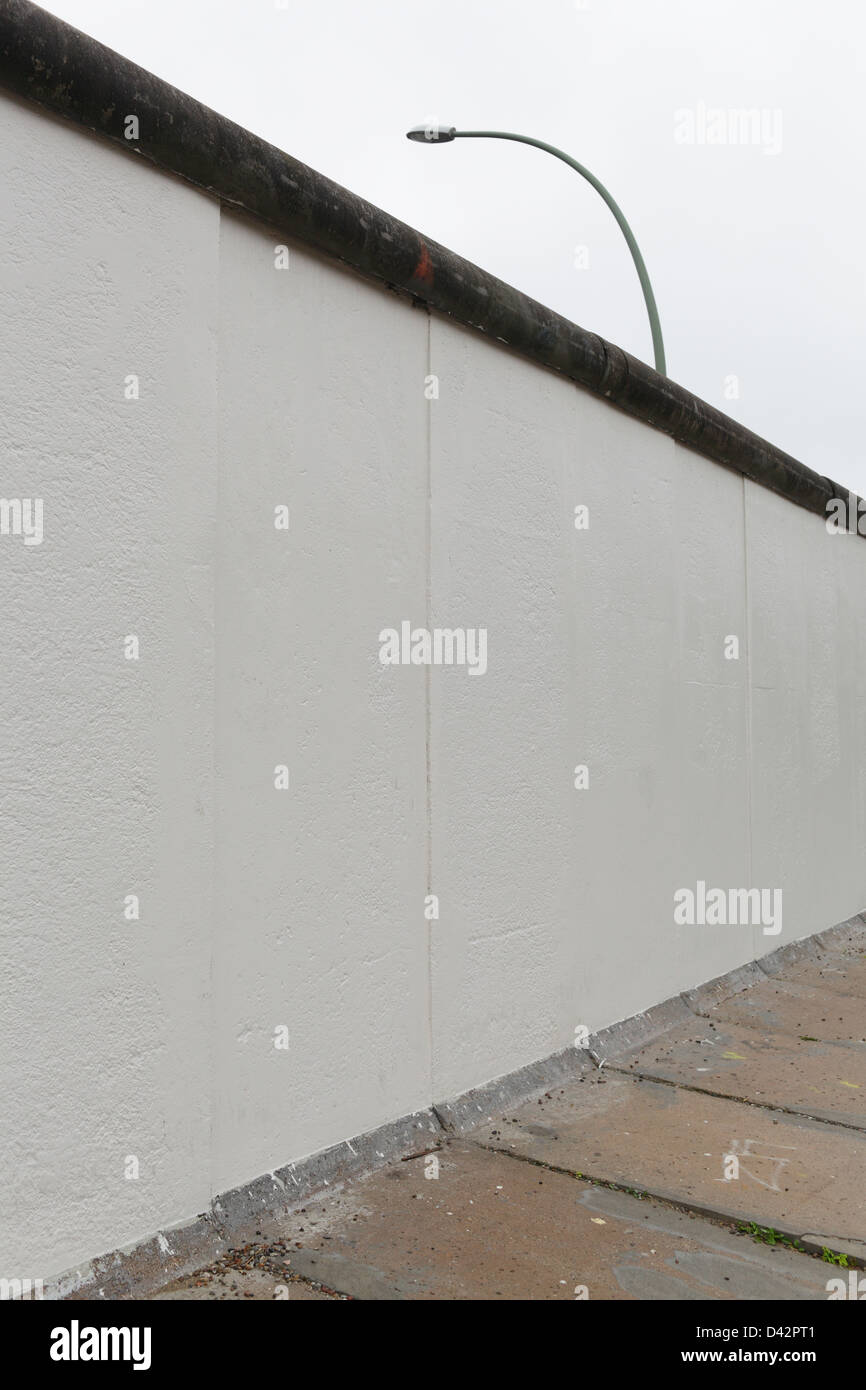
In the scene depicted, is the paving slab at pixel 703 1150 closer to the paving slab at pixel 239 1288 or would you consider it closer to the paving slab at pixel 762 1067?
the paving slab at pixel 762 1067

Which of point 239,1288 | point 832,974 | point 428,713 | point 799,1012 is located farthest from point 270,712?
point 832,974

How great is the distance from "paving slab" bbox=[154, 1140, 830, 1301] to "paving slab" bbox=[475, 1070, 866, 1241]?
19 cm

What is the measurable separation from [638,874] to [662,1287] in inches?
104

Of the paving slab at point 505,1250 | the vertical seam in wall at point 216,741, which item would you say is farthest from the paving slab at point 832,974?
the vertical seam in wall at point 216,741

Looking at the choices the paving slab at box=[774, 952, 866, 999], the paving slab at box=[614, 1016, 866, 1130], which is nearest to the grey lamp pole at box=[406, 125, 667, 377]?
the paving slab at box=[774, 952, 866, 999]

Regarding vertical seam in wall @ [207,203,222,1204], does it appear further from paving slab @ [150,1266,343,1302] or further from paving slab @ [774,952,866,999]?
paving slab @ [774,952,866,999]

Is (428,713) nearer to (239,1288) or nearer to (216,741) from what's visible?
(216,741)

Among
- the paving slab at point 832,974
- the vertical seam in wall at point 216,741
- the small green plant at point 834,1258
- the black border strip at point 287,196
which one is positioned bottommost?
the small green plant at point 834,1258

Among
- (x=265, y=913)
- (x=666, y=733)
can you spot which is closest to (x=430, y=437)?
(x=265, y=913)

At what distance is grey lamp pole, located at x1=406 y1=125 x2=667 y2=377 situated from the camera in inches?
392

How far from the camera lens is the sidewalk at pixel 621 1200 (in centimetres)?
310

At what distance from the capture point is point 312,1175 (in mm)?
3572

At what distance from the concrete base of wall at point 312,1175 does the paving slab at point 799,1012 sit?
1.23 feet

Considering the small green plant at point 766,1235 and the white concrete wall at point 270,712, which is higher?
the white concrete wall at point 270,712
